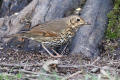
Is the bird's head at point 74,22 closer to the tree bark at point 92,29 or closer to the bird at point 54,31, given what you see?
the bird at point 54,31

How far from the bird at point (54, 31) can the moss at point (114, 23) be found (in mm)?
867

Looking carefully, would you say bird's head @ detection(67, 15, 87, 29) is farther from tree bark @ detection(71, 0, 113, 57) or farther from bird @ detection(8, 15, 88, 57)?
tree bark @ detection(71, 0, 113, 57)

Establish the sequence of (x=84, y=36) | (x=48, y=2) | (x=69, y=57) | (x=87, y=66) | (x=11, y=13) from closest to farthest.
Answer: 1. (x=87, y=66)
2. (x=69, y=57)
3. (x=84, y=36)
4. (x=48, y=2)
5. (x=11, y=13)

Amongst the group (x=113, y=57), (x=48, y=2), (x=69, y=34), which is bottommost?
(x=113, y=57)

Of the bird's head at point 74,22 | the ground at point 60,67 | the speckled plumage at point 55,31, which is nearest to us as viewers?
the ground at point 60,67

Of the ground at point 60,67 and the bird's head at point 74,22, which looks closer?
the ground at point 60,67

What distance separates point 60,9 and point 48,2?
1.09 ft

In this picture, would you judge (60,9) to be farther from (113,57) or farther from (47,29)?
(113,57)

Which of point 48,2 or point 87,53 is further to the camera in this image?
point 48,2

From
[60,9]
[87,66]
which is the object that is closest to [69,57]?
[87,66]

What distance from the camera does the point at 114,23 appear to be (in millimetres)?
8438

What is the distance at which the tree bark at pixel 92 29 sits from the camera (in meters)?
7.60

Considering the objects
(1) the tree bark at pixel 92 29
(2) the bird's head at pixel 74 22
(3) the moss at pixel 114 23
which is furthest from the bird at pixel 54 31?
(3) the moss at pixel 114 23

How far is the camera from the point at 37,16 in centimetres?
834
